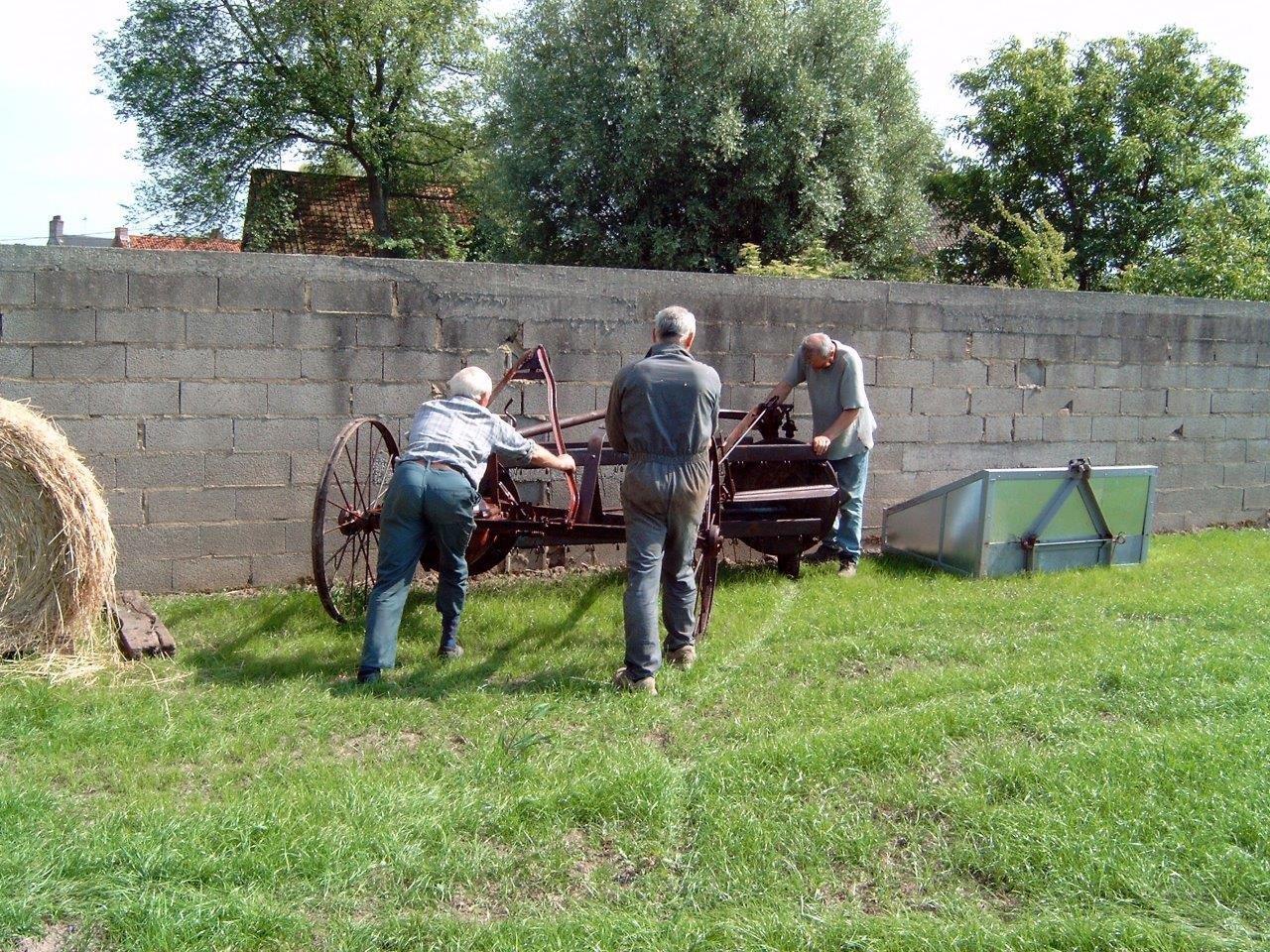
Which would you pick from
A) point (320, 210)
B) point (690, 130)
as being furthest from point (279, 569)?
point (320, 210)

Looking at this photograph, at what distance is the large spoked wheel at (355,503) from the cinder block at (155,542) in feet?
2.64

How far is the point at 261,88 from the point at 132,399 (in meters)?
23.2

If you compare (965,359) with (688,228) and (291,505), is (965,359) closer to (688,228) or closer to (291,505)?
(291,505)

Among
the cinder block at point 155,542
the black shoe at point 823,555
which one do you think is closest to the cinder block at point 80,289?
the cinder block at point 155,542

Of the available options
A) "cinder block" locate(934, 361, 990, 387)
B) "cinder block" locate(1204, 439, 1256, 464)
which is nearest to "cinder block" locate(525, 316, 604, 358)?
"cinder block" locate(934, 361, 990, 387)

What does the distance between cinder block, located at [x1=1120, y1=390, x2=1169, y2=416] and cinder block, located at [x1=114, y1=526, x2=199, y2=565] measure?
A: 7326 mm

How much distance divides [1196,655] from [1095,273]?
646 inches

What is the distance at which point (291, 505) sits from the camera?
6.88m

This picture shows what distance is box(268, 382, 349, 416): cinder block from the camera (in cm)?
677

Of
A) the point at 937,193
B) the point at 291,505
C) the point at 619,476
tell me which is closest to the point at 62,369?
the point at 291,505

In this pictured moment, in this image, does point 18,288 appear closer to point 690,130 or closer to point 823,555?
point 823,555

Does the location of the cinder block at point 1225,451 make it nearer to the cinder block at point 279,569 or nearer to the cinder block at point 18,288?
the cinder block at point 279,569

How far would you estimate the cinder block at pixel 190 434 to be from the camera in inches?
257

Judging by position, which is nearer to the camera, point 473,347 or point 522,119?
point 473,347
